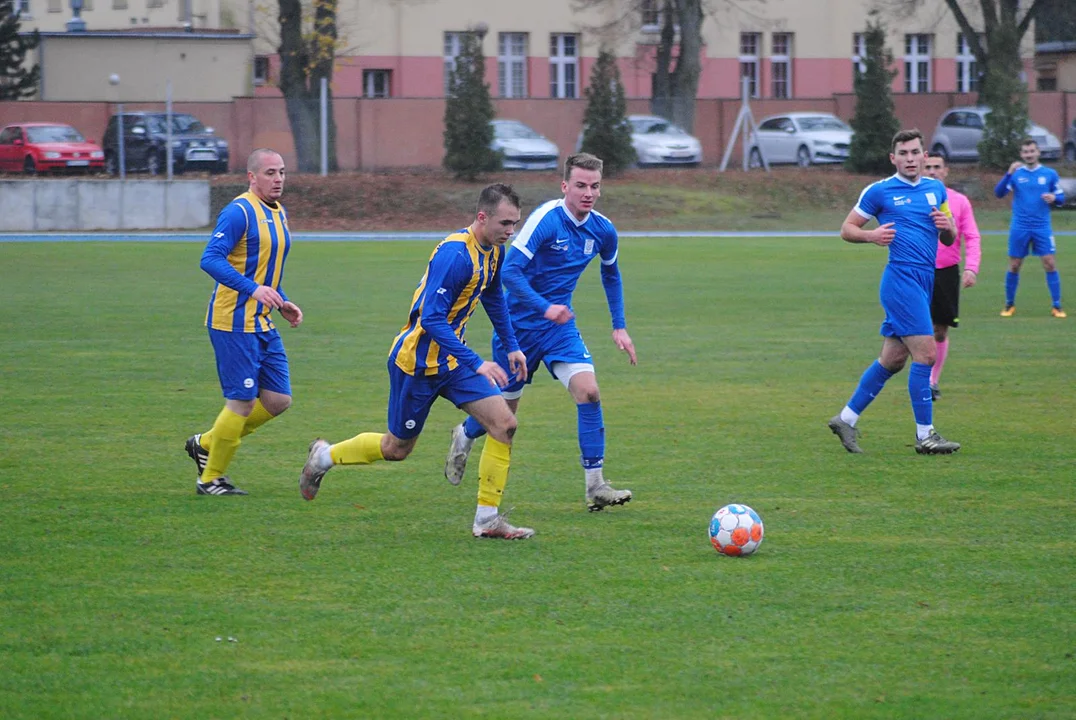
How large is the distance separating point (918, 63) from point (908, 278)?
5199 cm

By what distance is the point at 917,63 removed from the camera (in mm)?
58531

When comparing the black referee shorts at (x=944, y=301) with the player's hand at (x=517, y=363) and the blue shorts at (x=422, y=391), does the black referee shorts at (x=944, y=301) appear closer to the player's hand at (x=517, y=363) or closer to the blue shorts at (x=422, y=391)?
the player's hand at (x=517, y=363)

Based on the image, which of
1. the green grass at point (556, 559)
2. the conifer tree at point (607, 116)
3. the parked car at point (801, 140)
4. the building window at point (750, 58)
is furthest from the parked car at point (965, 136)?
the green grass at point (556, 559)

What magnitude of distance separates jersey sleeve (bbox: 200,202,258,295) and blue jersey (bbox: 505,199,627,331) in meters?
1.42

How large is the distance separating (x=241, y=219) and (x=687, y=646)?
12.3 ft

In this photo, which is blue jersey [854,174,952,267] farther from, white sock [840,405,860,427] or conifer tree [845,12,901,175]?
conifer tree [845,12,901,175]

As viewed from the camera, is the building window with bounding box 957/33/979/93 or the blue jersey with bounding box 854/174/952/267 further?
the building window with bounding box 957/33/979/93

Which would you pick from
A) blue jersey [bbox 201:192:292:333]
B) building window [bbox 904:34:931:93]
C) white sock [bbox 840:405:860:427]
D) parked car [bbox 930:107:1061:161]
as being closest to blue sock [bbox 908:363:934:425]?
white sock [bbox 840:405:860:427]

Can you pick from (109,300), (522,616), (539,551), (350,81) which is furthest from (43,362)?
(350,81)

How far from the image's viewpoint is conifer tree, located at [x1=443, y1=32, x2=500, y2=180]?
120 ft

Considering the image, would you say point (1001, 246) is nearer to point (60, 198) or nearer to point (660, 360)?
point (660, 360)

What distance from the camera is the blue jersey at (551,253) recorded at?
26.0 feet

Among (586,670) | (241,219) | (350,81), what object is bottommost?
(586,670)

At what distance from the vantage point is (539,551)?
6.94m
